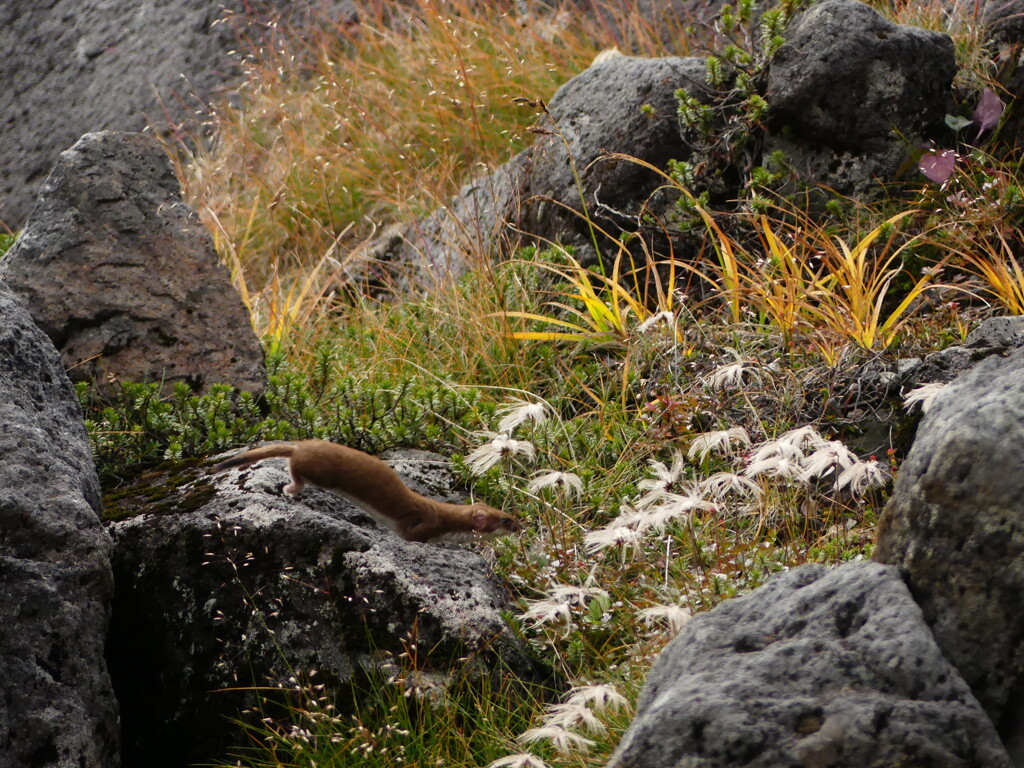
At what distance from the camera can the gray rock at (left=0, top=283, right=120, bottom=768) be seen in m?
2.90

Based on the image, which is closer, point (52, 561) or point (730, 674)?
point (730, 674)

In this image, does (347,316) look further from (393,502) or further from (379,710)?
(379,710)

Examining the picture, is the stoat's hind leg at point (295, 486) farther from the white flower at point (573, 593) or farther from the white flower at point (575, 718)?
the white flower at point (575, 718)

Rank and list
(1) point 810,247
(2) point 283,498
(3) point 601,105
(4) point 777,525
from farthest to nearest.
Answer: (3) point 601,105
(1) point 810,247
(4) point 777,525
(2) point 283,498

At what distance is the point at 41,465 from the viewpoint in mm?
3197

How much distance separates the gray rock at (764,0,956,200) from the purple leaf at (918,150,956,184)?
0.74ft

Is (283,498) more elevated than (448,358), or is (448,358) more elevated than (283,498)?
(283,498)

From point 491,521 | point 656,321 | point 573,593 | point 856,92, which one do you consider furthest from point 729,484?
point 856,92

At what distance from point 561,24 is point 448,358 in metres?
4.13

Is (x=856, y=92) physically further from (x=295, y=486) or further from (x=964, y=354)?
(x=295, y=486)

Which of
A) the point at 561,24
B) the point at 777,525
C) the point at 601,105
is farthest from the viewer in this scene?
the point at 561,24

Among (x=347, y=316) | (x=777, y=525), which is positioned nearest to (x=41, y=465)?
(x=777, y=525)

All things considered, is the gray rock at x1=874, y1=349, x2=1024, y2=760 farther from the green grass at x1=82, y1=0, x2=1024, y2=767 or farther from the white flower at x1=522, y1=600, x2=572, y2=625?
the white flower at x1=522, y1=600, x2=572, y2=625

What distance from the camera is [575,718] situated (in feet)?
9.39
